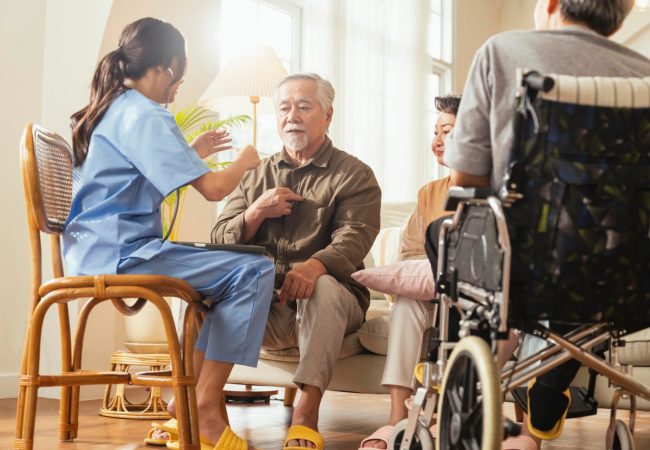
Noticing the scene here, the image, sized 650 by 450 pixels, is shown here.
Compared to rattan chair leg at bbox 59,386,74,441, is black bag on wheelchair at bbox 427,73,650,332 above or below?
above

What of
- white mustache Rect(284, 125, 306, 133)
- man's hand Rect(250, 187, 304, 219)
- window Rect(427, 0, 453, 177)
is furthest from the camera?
window Rect(427, 0, 453, 177)

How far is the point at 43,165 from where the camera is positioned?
226cm

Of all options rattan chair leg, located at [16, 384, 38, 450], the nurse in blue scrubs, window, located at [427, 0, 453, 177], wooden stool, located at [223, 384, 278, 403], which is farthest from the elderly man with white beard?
window, located at [427, 0, 453, 177]

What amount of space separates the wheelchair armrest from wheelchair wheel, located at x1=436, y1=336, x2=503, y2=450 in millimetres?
248

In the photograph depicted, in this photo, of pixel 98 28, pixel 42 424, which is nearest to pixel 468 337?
pixel 42 424

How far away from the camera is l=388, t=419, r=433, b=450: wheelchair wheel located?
68.4 inches

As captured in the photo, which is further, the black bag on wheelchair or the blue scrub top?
the blue scrub top

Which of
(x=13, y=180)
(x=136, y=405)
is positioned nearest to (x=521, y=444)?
(x=136, y=405)

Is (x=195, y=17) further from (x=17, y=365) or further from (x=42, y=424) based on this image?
(x=42, y=424)

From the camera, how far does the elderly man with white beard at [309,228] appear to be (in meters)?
2.52

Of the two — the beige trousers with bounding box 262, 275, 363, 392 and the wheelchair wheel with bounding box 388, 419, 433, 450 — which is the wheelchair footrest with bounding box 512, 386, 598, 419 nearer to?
the wheelchair wheel with bounding box 388, 419, 433, 450

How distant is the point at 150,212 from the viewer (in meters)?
2.17

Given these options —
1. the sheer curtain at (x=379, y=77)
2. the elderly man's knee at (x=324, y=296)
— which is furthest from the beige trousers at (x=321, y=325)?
the sheer curtain at (x=379, y=77)

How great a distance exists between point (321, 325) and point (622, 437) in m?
0.93
